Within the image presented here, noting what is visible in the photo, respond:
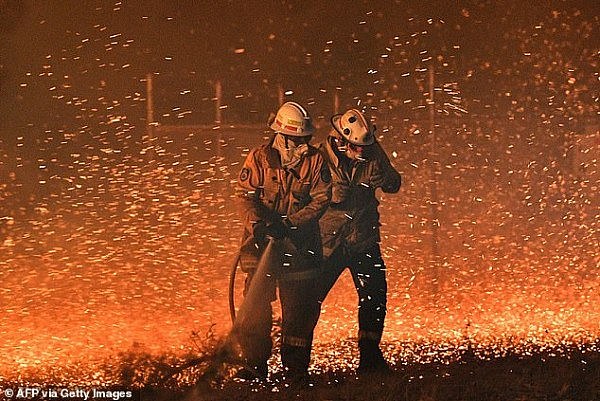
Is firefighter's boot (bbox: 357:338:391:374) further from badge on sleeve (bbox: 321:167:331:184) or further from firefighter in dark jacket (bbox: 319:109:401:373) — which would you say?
badge on sleeve (bbox: 321:167:331:184)

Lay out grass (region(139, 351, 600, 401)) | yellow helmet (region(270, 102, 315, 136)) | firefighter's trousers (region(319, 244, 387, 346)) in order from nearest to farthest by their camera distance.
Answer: grass (region(139, 351, 600, 401)), yellow helmet (region(270, 102, 315, 136)), firefighter's trousers (region(319, 244, 387, 346))

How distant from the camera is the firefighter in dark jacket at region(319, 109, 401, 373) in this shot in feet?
21.7

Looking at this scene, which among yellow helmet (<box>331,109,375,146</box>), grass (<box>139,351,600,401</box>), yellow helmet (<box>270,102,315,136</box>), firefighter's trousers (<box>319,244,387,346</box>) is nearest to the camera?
grass (<box>139,351,600,401</box>)

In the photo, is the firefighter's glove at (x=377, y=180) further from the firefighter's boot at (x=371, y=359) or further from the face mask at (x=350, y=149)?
the firefighter's boot at (x=371, y=359)

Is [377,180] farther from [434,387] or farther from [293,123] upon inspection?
[434,387]

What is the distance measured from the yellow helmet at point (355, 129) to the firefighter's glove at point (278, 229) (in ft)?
2.14

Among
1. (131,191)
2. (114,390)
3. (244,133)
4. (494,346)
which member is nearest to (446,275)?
(494,346)

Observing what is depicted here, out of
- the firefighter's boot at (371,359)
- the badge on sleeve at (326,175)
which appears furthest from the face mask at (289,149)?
the firefighter's boot at (371,359)

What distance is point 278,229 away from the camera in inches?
253

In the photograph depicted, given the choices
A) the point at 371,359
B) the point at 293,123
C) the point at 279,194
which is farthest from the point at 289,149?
the point at 371,359

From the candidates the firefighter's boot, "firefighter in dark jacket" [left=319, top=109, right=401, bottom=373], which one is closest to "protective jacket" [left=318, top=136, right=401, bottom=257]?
"firefighter in dark jacket" [left=319, top=109, right=401, bottom=373]

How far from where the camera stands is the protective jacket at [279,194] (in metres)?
6.38

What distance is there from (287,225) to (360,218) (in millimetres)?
538

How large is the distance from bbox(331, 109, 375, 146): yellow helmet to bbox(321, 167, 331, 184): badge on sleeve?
0.82 ft
